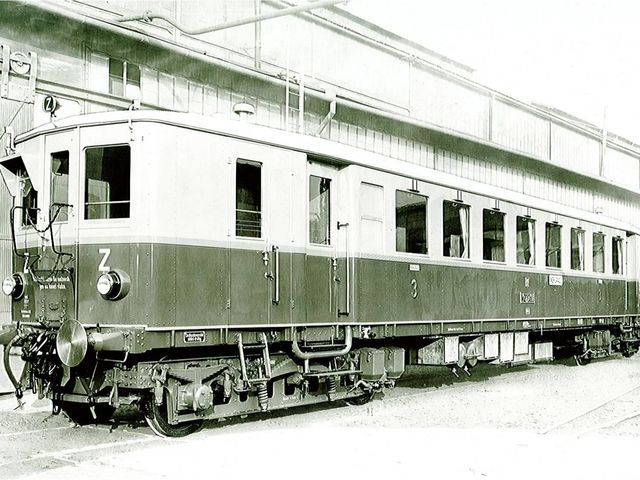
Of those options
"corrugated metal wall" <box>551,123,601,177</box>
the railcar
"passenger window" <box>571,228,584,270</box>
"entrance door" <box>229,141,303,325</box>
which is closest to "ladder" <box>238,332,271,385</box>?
the railcar

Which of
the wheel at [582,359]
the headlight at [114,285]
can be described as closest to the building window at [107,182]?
the headlight at [114,285]

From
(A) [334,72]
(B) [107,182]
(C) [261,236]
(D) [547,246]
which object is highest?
(A) [334,72]

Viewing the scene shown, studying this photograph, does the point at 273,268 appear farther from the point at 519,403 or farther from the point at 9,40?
the point at 9,40

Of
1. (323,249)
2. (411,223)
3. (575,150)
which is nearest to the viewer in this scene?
(323,249)

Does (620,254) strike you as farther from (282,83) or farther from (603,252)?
(282,83)

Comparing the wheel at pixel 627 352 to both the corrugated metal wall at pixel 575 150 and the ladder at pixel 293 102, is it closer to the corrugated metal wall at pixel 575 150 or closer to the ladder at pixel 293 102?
the corrugated metal wall at pixel 575 150

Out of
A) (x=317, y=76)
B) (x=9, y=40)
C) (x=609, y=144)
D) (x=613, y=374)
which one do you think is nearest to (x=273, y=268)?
(x=9, y=40)

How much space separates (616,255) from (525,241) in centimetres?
559

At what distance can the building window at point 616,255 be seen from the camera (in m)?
19.0

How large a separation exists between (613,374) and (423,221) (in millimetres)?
7447

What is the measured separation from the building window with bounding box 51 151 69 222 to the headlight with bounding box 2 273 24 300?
97cm

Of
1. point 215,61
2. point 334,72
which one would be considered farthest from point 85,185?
point 334,72

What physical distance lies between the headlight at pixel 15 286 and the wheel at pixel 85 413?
4.67 feet

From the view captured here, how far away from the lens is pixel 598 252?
59.5 feet
